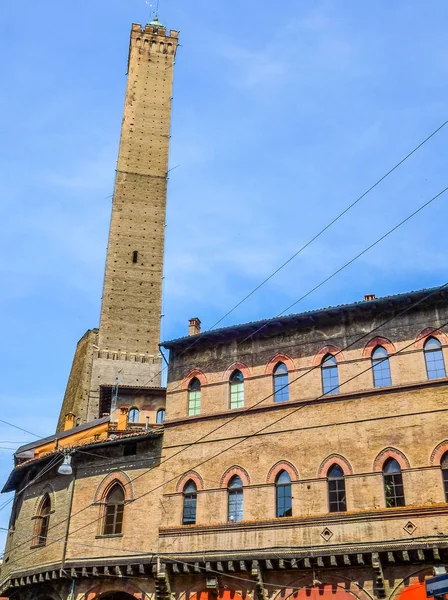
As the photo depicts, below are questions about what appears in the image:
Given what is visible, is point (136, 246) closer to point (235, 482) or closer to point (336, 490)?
point (235, 482)

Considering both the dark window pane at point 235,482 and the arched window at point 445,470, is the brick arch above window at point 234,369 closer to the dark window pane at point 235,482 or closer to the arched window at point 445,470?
the dark window pane at point 235,482

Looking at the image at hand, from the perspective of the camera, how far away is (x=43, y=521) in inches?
1133

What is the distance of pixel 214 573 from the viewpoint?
23250mm

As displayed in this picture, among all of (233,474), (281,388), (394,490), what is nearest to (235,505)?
(233,474)

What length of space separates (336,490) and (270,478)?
2.32m

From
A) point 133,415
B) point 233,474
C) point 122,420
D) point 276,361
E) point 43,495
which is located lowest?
point 233,474

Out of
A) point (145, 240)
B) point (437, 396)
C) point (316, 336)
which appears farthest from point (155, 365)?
point (437, 396)

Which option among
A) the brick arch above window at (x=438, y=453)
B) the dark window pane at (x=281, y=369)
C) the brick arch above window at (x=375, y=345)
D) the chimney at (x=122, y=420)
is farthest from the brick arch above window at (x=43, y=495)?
the brick arch above window at (x=438, y=453)

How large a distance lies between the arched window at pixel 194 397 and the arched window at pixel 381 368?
268 inches

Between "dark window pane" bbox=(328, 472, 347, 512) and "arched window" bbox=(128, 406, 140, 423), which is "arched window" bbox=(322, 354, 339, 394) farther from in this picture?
"arched window" bbox=(128, 406, 140, 423)

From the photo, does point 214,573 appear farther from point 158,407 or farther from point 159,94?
point 159,94

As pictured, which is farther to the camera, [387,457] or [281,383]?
[281,383]

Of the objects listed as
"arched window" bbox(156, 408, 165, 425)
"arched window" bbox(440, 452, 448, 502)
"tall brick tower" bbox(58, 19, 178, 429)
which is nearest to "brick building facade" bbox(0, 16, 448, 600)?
"arched window" bbox(440, 452, 448, 502)

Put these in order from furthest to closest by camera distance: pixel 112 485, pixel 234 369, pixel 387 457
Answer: pixel 112 485
pixel 234 369
pixel 387 457
